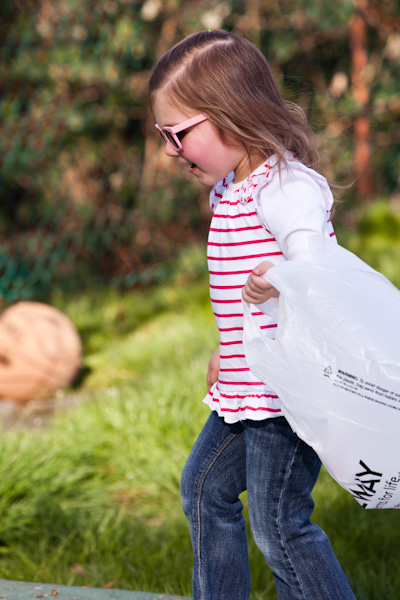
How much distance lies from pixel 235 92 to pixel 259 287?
48 cm

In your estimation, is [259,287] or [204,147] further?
[204,147]

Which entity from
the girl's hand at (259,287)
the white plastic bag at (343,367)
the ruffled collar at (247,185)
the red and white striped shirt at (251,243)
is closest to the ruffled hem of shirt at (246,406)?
the red and white striped shirt at (251,243)

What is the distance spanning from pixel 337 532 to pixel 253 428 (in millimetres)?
1124

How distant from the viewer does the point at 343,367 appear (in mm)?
1611

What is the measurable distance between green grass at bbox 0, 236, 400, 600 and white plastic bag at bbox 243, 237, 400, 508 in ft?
3.04

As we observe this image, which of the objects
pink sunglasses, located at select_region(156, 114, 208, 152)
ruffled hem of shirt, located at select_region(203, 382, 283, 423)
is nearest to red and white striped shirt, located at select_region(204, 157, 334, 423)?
ruffled hem of shirt, located at select_region(203, 382, 283, 423)

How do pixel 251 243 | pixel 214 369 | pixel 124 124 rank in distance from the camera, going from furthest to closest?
pixel 124 124 < pixel 214 369 < pixel 251 243

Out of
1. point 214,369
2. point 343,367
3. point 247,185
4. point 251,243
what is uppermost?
point 247,185

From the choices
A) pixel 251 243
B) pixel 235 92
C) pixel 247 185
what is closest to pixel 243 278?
pixel 251 243

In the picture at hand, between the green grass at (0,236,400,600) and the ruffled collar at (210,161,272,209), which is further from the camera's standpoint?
the green grass at (0,236,400,600)

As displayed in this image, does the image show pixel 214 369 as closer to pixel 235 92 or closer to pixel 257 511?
pixel 257 511

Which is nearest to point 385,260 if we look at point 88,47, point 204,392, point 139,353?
point 139,353

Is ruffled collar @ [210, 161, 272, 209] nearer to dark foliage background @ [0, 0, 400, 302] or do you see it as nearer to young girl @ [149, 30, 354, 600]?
young girl @ [149, 30, 354, 600]

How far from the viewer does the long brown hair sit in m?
1.86
